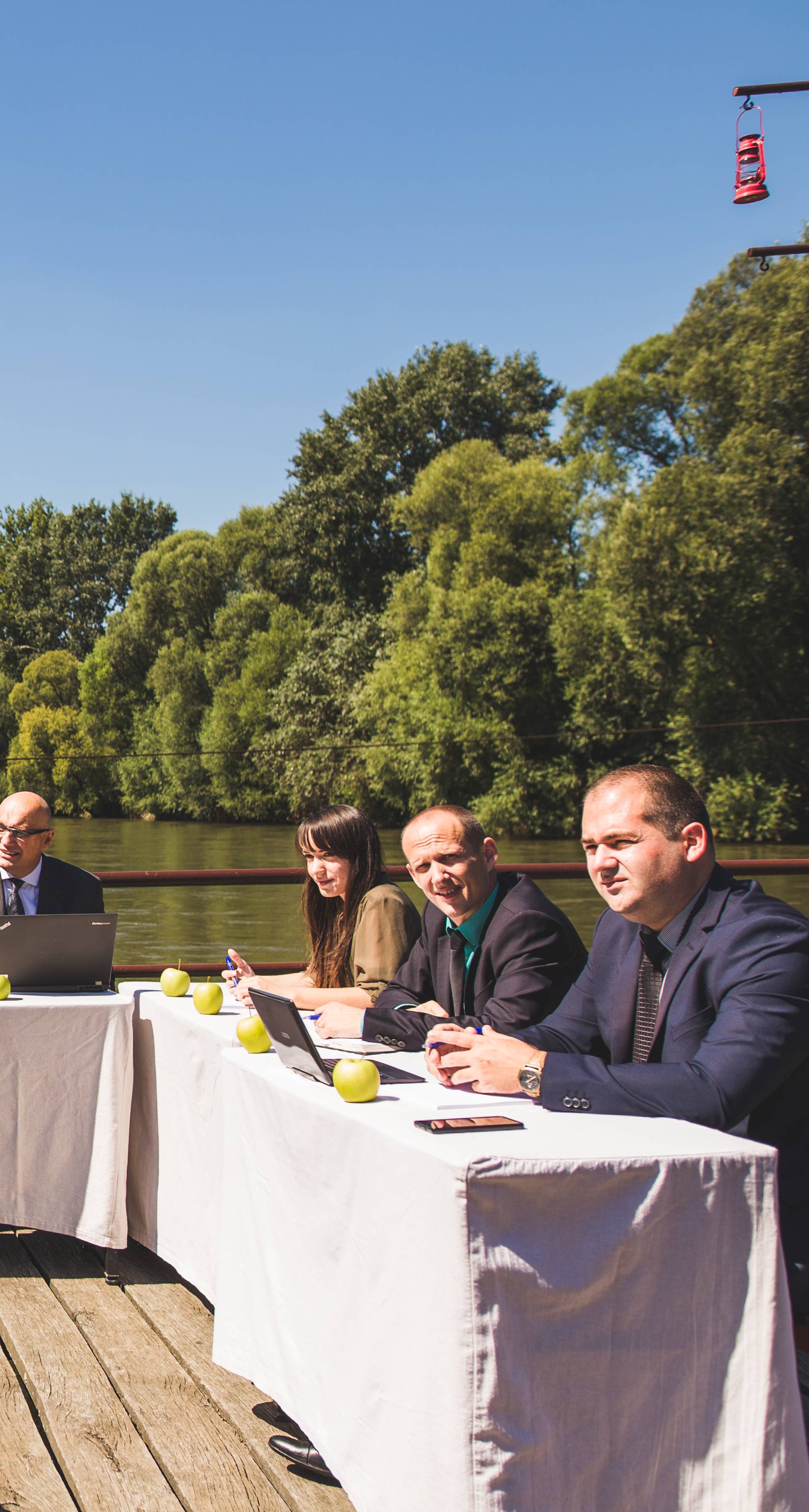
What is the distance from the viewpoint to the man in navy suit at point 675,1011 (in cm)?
185

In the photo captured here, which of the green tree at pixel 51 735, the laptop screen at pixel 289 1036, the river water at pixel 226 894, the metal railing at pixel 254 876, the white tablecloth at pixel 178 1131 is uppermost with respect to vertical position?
the green tree at pixel 51 735

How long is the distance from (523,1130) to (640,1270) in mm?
242

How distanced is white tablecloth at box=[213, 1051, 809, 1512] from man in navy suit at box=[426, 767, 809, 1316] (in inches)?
7.1

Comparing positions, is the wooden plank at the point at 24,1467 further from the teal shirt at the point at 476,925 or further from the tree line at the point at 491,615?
the tree line at the point at 491,615

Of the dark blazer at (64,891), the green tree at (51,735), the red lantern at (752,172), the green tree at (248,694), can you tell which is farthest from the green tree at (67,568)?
the dark blazer at (64,891)

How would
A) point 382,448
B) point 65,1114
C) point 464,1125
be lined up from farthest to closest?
point 382,448
point 65,1114
point 464,1125

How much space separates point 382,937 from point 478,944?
51cm

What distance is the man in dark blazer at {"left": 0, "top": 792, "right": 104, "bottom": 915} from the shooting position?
3.77 m

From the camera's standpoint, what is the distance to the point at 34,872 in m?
3.83

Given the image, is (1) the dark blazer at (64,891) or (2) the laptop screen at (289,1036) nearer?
(2) the laptop screen at (289,1036)

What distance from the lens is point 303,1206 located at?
6.43 feet

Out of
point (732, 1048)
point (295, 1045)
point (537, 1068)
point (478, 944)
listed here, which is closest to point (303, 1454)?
point (295, 1045)

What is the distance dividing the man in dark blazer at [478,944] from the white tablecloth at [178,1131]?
0.27 m

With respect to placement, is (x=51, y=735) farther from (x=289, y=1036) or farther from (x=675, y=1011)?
(x=675, y=1011)
